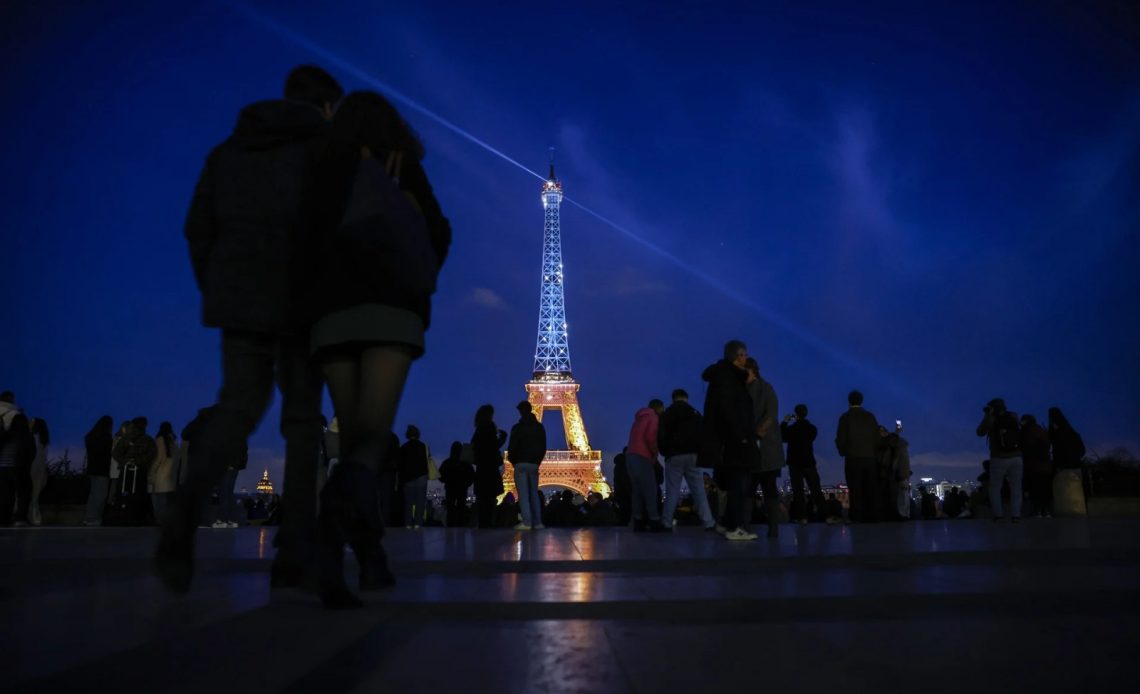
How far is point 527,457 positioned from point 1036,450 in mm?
7144

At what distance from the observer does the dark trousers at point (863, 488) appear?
401 inches

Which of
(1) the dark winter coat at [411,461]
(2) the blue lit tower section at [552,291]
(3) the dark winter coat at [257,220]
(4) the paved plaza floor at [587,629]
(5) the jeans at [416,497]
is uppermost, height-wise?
(2) the blue lit tower section at [552,291]

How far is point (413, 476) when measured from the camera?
1116cm

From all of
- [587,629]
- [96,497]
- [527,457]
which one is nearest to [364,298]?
[587,629]

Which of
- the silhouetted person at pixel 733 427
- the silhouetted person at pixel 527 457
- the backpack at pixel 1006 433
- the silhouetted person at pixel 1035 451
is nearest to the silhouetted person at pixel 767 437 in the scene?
the silhouetted person at pixel 733 427

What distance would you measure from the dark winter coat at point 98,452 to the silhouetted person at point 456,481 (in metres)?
4.72

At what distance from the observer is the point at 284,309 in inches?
109

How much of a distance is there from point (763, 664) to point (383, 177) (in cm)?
180

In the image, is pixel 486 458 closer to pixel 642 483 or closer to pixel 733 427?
pixel 642 483

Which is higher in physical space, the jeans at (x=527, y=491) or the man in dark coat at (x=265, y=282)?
the man in dark coat at (x=265, y=282)

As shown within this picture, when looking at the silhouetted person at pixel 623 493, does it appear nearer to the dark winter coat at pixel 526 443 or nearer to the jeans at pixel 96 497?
the dark winter coat at pixel 526 443

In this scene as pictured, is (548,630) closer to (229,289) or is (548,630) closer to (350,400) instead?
(350,400)

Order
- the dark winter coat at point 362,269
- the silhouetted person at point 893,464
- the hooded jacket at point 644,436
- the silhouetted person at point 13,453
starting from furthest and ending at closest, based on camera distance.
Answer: the silhouetted person at point 893,464, the silhouetted person at point 13,453, the hooded jacket at point 644,436, the dark winter coat at point 362,269

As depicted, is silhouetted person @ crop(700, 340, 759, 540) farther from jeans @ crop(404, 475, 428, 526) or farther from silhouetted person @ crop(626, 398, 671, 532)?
jeans @ crop(404, 475, 428, 526)
